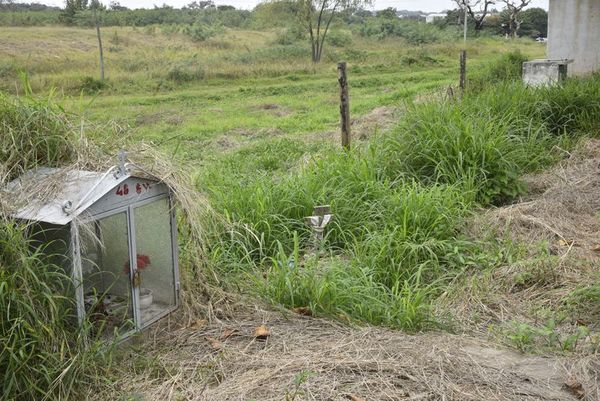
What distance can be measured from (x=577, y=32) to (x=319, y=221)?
9.24 metres

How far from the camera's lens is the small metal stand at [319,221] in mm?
5129

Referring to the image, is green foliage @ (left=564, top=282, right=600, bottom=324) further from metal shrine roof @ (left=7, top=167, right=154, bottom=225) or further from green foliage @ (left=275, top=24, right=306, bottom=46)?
green foliage @ (left=275, top=24, right=306, bottom=46)

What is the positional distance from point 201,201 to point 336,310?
1.09m

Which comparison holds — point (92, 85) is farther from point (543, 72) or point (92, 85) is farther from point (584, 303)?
A: point (584, 303)

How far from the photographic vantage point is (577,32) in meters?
12.1

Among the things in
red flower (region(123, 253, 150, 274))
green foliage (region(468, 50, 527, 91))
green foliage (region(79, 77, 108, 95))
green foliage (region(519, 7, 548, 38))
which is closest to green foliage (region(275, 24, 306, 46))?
green foliage (region(79, 77, 108, 95))

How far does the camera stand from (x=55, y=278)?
127 inches

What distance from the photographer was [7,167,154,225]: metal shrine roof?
3.21 m

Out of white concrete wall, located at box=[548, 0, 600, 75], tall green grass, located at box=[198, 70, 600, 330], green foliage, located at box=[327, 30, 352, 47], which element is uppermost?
green foliage, located at box=[327, 30, 352, 47]

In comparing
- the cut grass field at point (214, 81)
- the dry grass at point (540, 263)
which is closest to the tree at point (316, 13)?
the cut grass field at point (214, 81)

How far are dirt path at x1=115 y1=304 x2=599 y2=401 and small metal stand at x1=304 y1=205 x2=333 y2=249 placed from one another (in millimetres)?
1429

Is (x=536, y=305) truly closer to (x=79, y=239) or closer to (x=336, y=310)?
(x=336, y=310)

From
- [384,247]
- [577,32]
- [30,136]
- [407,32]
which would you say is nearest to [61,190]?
[30,136]

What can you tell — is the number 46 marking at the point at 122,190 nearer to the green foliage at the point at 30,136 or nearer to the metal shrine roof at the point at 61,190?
the metal shrine roof at the point at 61,190
